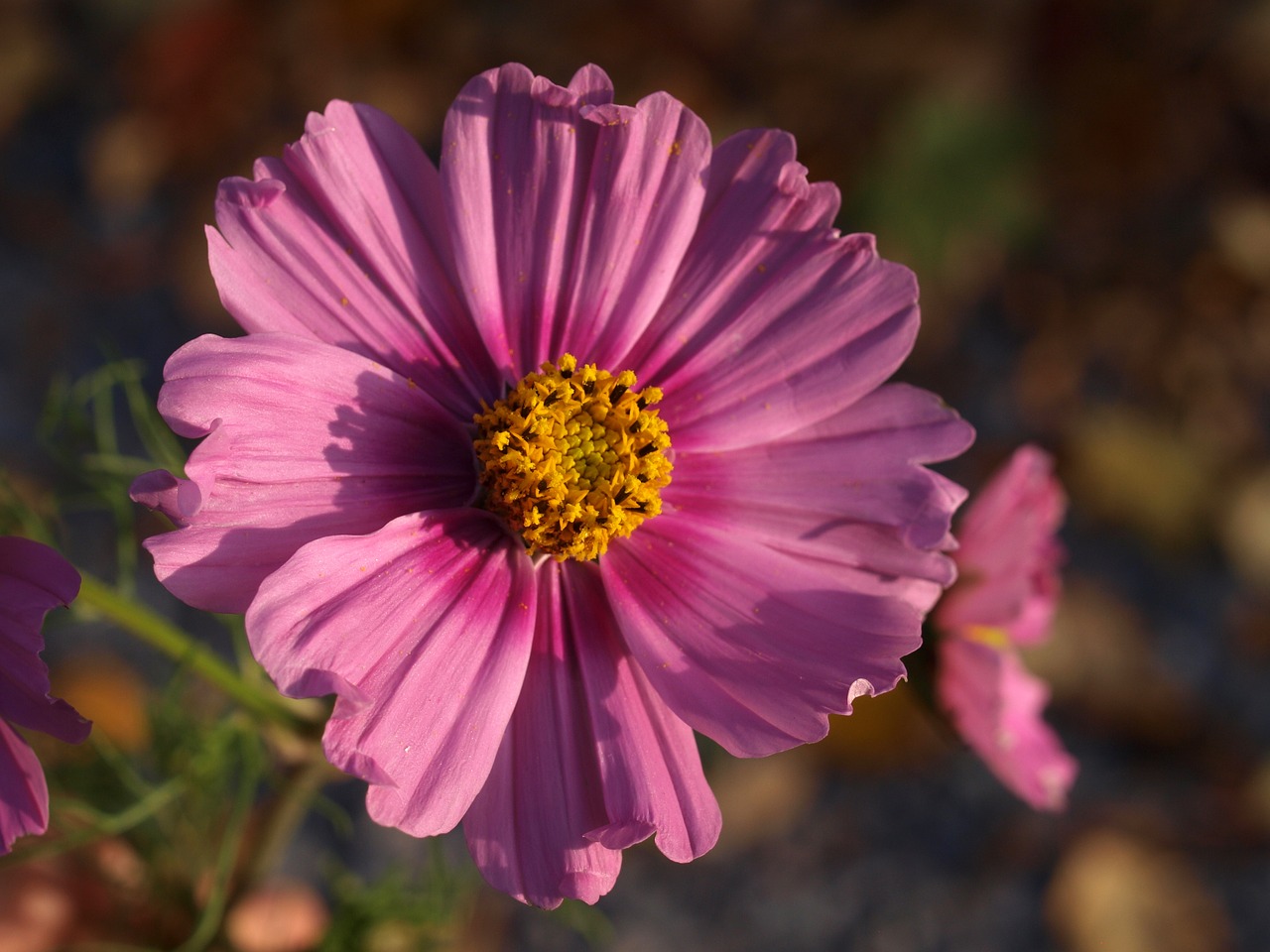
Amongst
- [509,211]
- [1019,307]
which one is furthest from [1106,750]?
[509,211]

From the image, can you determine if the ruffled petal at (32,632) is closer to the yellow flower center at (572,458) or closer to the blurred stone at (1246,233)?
the yellow flower center at (572,458)

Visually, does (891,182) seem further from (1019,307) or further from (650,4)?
(650,4)

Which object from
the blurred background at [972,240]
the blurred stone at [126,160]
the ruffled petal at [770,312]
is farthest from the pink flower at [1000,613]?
the blurred stone at [126,160]

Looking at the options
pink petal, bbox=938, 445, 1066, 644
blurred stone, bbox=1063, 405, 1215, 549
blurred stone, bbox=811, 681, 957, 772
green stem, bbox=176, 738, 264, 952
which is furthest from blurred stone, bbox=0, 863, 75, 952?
blurred stone, bbox=1063, 405, 1215, 549

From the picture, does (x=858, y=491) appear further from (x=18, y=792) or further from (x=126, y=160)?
(x=126, y=160)

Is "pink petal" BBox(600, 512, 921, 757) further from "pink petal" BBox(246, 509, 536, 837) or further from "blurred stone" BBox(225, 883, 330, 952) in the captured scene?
"blurred stone" BBox(225, 883, 330, 952)

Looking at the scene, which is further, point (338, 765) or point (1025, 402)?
point (1025, 402)
